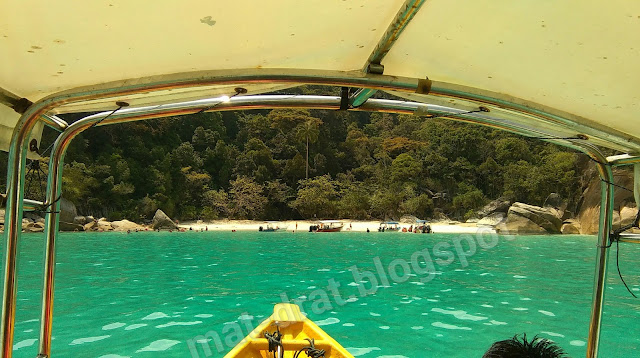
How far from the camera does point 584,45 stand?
31.9 inches

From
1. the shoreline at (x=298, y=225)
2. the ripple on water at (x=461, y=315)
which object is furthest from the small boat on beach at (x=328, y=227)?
the ripple on water at (x=461, y=315)

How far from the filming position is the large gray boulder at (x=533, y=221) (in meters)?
27.0

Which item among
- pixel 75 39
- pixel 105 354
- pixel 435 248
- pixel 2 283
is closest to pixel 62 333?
pixel 105 354

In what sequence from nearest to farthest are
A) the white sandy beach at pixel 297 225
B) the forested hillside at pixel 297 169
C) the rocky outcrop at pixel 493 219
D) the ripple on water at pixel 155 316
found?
the ripple on water at pixel 155 316, the rocky outcrop at pixel 493 219, the white sandy beach at pixel 297 225, the forested hillside at pixel 297 169

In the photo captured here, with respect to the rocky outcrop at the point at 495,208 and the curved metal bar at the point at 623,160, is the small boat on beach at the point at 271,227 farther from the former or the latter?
the curved metal bar at the point at 623,160

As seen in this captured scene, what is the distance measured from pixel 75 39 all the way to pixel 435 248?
58.6ft

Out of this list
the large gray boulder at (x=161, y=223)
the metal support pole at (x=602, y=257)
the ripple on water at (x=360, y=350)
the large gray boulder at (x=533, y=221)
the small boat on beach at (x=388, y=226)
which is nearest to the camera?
the metal support pole at (x=602, y=257)

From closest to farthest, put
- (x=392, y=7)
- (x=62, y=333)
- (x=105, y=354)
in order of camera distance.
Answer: (x=392, y=7), (x=105, y=354), (x=62, y=333)

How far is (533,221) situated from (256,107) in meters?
29.3

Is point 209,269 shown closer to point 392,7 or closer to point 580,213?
point 392,7

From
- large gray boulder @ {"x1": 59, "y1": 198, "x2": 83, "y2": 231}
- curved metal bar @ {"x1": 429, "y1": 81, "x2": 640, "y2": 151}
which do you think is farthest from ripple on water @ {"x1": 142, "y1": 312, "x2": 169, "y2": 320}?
large gray boulder @ {"x1": 59, "y1": 198, "x2": 83, "y2": 231}

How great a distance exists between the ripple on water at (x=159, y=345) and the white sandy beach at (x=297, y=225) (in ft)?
82.0

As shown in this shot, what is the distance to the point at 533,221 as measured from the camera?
27.1 metres

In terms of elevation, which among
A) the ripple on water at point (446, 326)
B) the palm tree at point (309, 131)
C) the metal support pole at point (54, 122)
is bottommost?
the ripple on water at point (446, 326)
